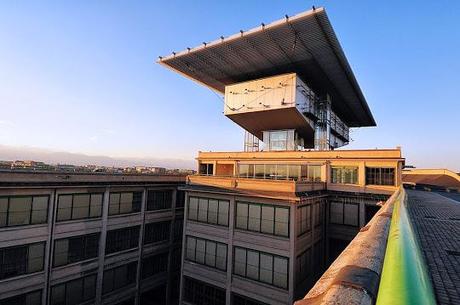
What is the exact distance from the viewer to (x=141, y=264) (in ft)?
111

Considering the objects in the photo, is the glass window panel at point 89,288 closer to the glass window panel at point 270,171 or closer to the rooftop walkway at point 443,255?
the glass window panel at point 270,171

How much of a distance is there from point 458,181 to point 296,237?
180 ft

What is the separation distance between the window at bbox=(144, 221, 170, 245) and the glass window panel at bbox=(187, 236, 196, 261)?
7.11 meters

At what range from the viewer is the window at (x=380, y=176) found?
30766 mm

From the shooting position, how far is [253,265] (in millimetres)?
25516

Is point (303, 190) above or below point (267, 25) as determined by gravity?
below

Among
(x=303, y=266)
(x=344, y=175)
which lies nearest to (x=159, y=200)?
(x=303, y=266)

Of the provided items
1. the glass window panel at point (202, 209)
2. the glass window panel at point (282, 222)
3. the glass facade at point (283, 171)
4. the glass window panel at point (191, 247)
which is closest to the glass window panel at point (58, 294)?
the glass window panel at point (191, 247)

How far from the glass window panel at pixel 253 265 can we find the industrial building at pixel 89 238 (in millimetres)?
14027

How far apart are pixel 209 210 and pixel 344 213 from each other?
13.8 meters

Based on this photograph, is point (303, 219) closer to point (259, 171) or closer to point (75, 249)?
point (259, 171)

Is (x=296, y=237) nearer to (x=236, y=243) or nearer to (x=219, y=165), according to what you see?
(x=236, y=243)

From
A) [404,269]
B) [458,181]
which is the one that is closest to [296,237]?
[404,269]

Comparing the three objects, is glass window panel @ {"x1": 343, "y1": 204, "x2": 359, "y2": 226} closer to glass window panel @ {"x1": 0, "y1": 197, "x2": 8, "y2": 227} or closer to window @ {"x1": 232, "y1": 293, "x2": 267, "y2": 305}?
window @ {"x1": 232, "y1": 293, "x2": 267, "y2": 305}
